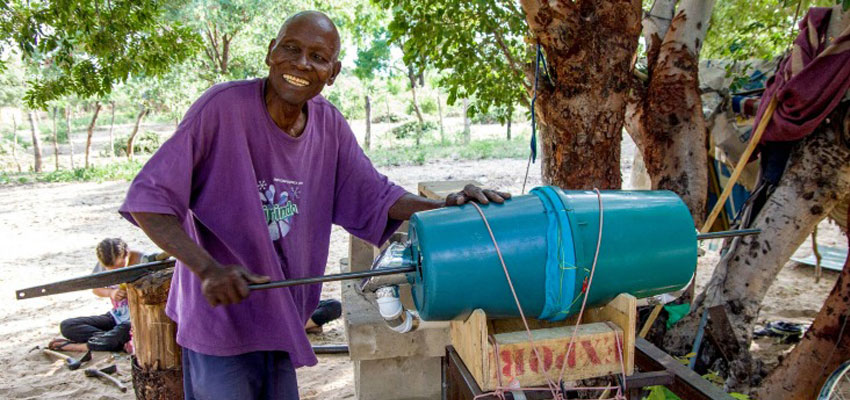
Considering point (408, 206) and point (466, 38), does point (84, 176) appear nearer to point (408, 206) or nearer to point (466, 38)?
point (466, 38)

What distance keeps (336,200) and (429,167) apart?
13427mm

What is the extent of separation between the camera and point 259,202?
75.6 inches

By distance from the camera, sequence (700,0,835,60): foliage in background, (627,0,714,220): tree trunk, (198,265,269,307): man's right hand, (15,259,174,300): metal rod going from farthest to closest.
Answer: (700,0,835,60): foliage in background < (627,0,714,220): tree trunk < (15,259,174,300): metal rod < (198,265,269,307): man's right hand

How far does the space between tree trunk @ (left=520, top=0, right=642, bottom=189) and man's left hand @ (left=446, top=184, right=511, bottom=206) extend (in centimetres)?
125

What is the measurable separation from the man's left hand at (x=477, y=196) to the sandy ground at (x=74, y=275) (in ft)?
8.78

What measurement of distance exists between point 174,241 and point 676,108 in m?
3.08

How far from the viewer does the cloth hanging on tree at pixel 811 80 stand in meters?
3.24

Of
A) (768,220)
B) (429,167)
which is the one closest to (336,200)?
(768,220)

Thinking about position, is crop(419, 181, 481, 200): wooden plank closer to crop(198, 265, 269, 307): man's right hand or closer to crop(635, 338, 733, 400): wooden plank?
crop(635, 338, 733, 400): wooden plank

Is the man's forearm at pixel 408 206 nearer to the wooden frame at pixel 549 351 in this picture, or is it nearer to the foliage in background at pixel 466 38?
the wooden frame at pixel 549 351

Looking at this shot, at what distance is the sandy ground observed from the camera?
172 inches

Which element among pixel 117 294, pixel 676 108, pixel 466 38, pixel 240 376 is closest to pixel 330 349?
pixel 117 294

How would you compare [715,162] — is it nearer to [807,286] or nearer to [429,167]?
[807,286]

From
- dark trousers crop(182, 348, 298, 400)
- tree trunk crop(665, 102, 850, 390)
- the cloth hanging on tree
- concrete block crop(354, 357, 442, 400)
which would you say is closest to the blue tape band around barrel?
dark trousers crop(182, 348, 298, 400)
